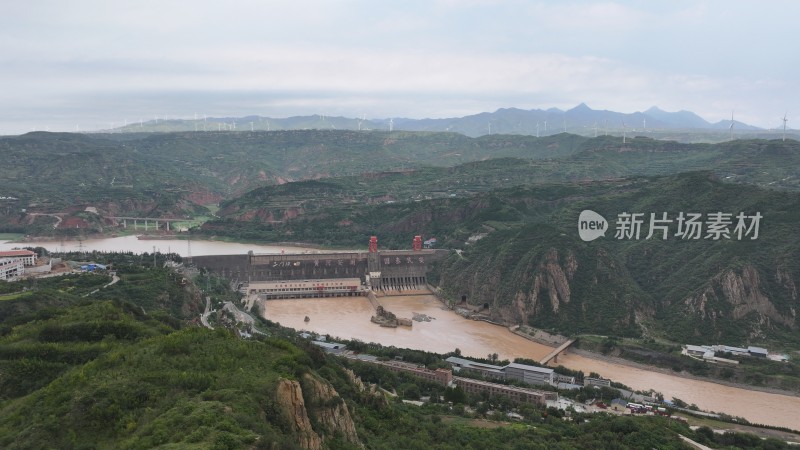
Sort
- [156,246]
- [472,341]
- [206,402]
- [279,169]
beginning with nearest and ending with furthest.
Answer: [206,402] < [472,341] < [156,246] < [279,169]

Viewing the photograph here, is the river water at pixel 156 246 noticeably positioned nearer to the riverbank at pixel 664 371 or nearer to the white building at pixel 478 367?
the riverbank at pixel 664 371

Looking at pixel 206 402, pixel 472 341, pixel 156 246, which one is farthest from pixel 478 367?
pixel 156 246

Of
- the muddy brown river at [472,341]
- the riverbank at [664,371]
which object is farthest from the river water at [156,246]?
the riverbank at [664,371]

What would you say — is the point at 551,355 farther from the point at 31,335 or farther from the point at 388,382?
the point at 31,335

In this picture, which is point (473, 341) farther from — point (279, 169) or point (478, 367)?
point (279, 169)

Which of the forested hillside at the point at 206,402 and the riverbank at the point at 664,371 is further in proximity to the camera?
the riverbank at the point at 664,371

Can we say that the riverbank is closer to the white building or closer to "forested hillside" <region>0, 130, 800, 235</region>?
the white building

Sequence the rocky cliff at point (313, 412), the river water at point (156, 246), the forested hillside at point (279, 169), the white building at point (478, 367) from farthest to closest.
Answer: the forested hillside at point (279, 169)
the river water at point (156, 246)
the white building at point (478, 367)
the rocky cliff at point (313, 412)

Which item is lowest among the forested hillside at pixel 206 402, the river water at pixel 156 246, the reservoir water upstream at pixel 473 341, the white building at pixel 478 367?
the reservoir water upstream at pixel 473 341
